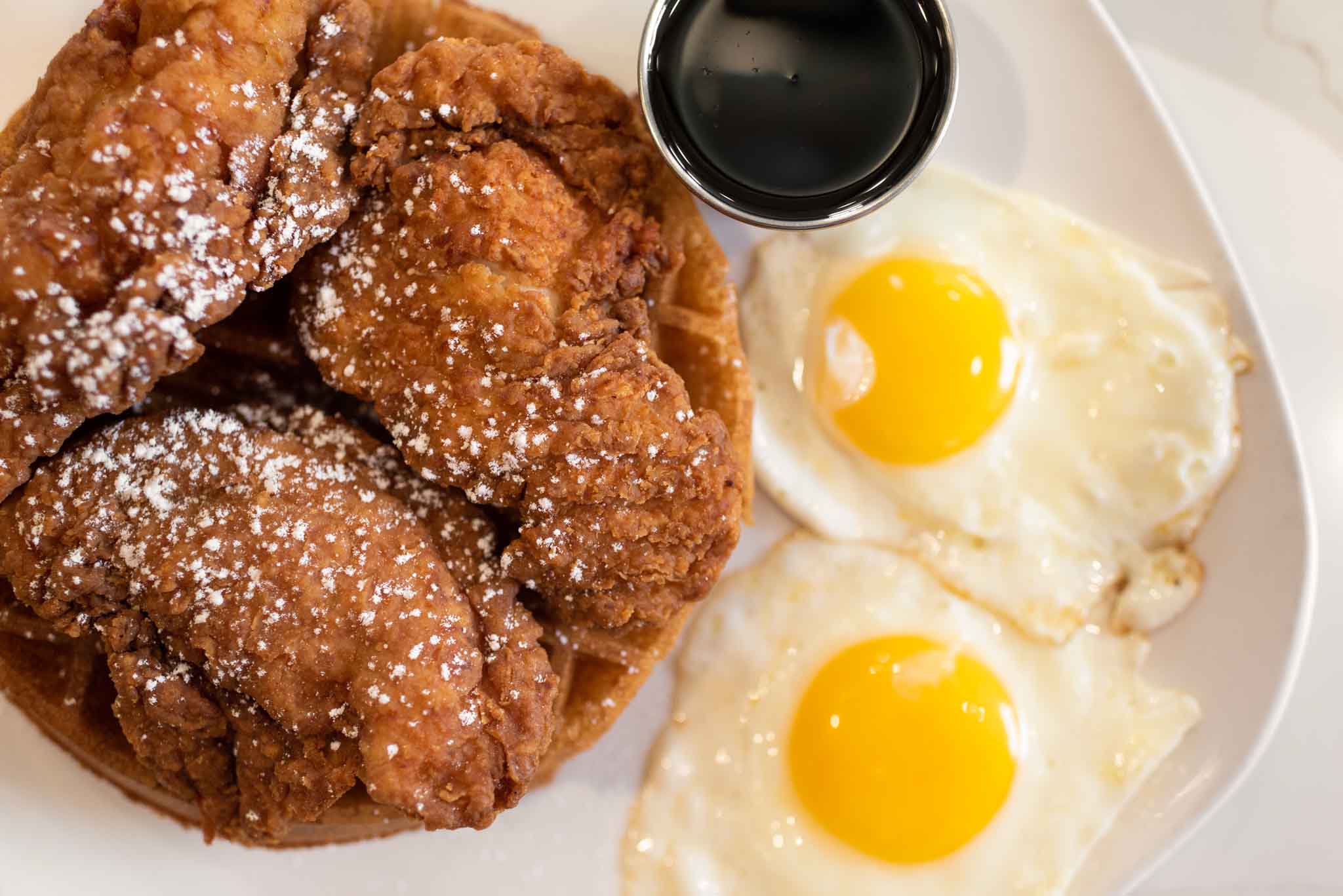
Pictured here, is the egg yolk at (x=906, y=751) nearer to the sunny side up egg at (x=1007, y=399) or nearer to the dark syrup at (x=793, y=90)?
the sunny side up egg at (x=1007, y=399)

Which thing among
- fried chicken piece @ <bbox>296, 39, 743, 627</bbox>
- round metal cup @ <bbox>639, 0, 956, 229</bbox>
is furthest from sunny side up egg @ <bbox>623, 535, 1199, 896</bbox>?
round metal cup @ <bbox>639, 0, 956, 229</bbox>

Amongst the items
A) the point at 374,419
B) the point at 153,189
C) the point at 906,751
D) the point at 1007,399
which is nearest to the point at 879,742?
the point at 906,751

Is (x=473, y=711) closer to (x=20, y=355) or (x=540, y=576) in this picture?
(x=540, y=576)

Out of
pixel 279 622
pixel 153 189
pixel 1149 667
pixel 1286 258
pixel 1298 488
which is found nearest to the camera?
pixel 153 189

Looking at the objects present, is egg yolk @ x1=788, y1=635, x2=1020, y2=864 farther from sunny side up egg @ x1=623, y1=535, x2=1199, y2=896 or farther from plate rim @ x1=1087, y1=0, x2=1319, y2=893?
A: plate rim @ x1=1087, y1=0, x2=1319, y2=893

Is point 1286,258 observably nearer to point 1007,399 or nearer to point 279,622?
point 1007,399

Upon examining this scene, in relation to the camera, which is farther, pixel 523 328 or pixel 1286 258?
pixel 1286 258
